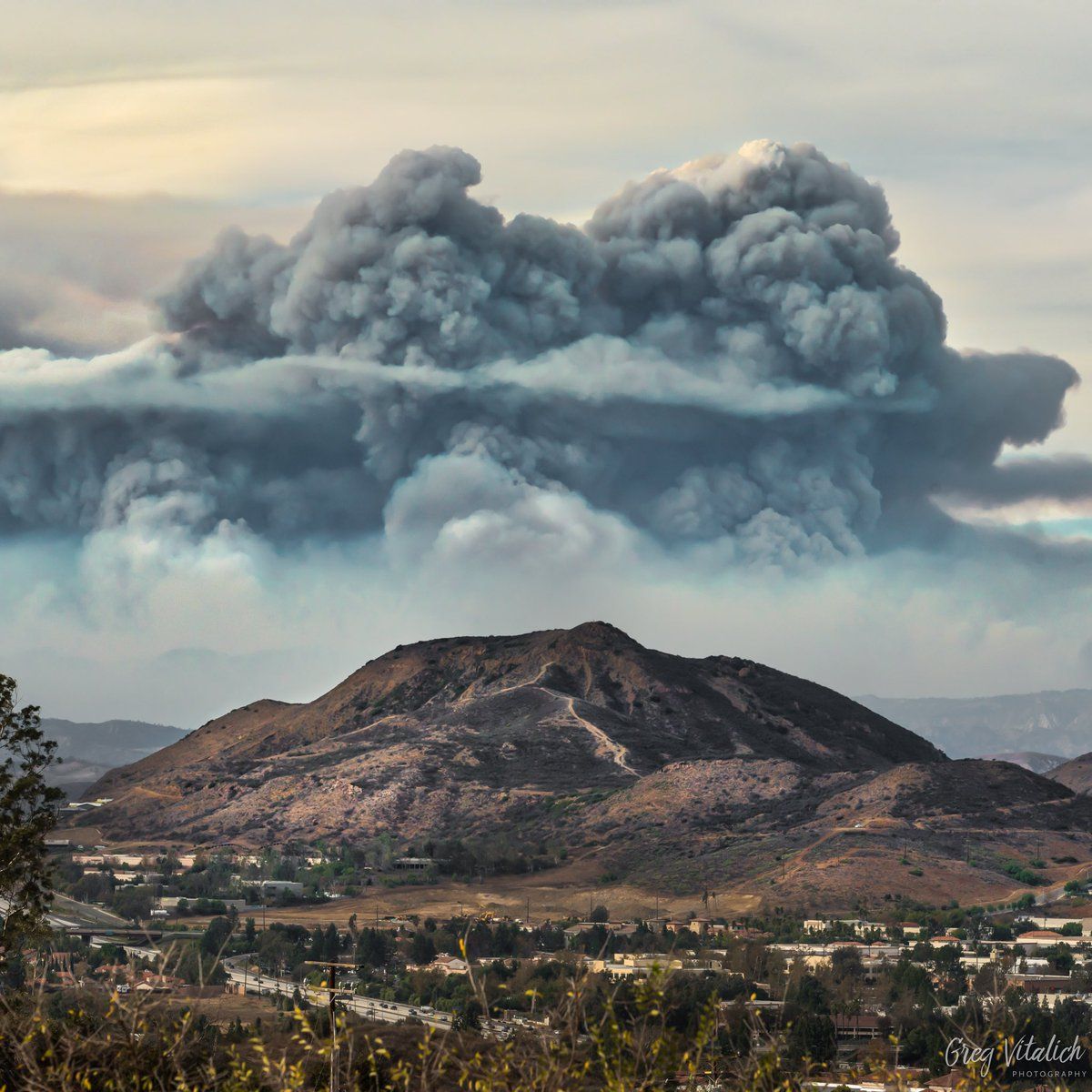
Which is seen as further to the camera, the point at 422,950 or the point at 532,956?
the point at 422,950

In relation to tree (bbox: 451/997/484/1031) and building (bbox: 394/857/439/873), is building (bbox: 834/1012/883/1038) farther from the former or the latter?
building (bbox: 394/857/439/873)

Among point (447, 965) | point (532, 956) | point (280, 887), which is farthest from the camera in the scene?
point (280, 887)

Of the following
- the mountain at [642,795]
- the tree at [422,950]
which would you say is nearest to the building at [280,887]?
the mountain at [642,795]

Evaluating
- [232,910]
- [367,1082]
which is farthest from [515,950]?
[367,1082]

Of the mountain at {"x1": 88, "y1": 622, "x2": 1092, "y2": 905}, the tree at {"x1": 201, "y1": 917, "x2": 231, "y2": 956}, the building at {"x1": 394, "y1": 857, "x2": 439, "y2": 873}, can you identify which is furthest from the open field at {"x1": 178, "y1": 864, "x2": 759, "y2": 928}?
the tree at {"x1": 201, "y1": 917, "x2": 231, "y2": 956}

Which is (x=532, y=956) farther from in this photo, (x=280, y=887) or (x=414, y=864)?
(x=414, y=864)

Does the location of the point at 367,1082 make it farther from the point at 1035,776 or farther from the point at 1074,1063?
the point at 1035,776

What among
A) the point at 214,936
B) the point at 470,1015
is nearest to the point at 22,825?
the point at 470,1015
